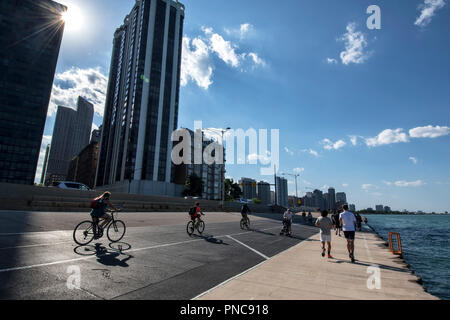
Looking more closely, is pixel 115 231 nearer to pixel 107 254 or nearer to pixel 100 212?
pixel 100 212

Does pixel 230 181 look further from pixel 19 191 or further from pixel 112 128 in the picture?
pixel 19 191

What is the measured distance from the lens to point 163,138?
264 feet

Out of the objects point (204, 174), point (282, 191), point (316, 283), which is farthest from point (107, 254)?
point (282, 191)

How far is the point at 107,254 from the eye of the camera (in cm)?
738

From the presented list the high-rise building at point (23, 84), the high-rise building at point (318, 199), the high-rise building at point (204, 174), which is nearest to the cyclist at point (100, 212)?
the high-rise building at point (204, 174)

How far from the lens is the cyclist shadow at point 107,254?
21.2ft

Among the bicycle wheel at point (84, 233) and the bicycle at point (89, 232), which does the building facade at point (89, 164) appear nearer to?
the bicycle at point (89, 232)

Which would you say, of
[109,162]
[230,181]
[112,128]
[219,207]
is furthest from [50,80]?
[219,207]

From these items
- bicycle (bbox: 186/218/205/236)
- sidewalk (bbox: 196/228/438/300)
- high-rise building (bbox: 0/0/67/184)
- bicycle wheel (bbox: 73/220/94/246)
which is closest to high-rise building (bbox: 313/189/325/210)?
high-rise building (bbox: 0/0/67/184)

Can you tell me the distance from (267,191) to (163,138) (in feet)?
448

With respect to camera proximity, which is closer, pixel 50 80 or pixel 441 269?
pixel 441 269

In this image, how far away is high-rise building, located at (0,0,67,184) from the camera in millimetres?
85750

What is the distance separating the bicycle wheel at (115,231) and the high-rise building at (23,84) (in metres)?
103

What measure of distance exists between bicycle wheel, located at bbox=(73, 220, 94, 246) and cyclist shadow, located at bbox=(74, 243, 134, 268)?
364 mm
